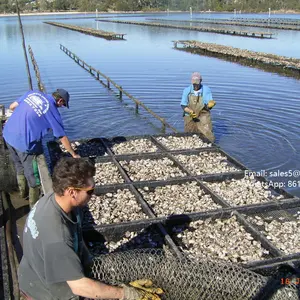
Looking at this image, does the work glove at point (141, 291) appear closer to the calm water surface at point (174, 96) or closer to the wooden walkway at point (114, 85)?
the calm water surface at point (174, 96)

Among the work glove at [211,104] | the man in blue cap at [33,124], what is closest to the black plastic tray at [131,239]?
the man in blue cap at [33,124]

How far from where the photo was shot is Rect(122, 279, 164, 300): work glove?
3.12m

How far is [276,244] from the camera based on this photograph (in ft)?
18.6

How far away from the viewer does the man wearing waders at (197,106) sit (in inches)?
390

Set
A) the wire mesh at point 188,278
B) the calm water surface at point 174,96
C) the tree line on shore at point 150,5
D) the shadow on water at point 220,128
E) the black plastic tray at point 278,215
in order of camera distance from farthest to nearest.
→ the tree line on shore at point 150,5 < the shadow on water at point 220,128 < the calm water surface at point 174,96 < the black plastic tray at point 278,215 < the wire mesh at point 188,278

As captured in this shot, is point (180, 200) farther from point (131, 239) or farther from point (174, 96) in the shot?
point (174, 96)

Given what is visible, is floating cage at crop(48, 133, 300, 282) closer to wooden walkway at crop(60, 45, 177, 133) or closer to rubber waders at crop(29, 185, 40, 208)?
rubber waders at crop(29, 185, 40, 208)

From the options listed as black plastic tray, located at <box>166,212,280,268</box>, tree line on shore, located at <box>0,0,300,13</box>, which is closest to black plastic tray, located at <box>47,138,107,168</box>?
black plastic tray, located at <box>166,212,280,268</box>

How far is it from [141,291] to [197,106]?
23.9ft

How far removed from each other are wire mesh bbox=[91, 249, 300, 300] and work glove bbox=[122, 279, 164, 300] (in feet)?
0.88

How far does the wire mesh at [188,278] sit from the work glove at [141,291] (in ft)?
0.88

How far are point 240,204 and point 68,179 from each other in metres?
4.57

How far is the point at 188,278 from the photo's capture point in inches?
163

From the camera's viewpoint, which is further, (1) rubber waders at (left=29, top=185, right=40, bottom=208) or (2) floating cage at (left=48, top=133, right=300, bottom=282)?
(1) rubber waders at (left=29, top=185, right=40, bottom=208)
